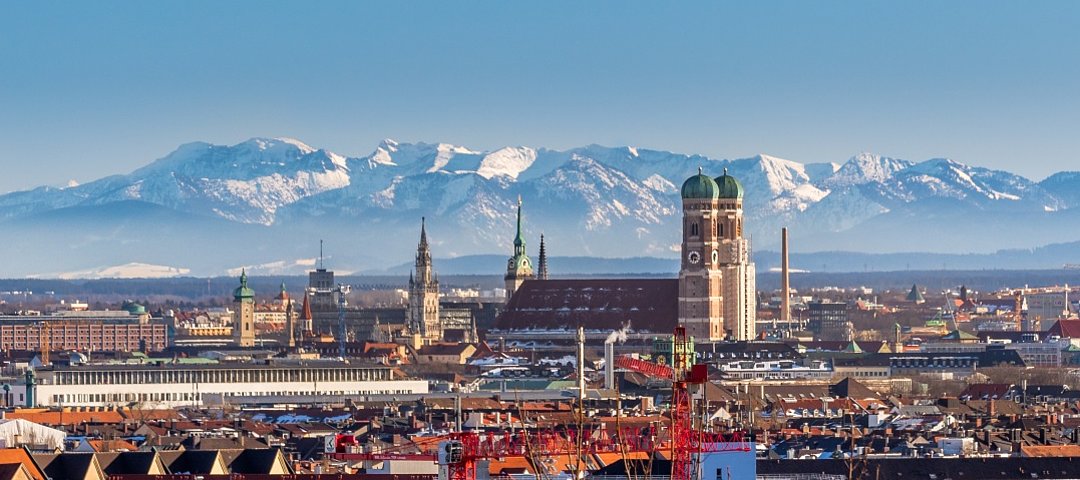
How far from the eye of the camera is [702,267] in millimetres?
184625

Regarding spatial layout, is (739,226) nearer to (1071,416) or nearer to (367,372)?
(367,372)

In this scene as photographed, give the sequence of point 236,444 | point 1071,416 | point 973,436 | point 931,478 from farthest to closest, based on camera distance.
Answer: point 1071,416 → point 973,436 → point 236,444 → point 931,478

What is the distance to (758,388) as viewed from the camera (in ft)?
464

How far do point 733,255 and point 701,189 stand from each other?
13.1 ft

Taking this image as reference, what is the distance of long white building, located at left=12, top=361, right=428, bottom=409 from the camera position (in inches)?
5595

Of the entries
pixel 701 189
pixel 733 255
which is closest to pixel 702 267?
pixel 733 255

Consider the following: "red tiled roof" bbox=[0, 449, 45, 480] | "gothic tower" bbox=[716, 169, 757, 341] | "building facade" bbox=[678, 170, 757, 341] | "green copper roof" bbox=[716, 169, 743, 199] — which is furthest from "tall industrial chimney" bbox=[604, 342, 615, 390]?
"red tiled roof" bbox=[0, 449, 45, 480]

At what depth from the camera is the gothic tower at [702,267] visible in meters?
184

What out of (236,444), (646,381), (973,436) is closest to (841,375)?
(646,381)

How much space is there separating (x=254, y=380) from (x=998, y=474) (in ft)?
274

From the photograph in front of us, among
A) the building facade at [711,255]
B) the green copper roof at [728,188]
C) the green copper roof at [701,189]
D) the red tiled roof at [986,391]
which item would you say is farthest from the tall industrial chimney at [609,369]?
the green copper roof at [728,188]

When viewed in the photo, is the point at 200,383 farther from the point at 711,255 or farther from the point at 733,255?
the point at 733,255

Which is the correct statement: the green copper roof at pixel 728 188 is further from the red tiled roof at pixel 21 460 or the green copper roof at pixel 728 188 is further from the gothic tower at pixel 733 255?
the red tiled roof at pixel 21 460

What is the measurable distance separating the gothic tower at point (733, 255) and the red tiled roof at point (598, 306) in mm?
3244
